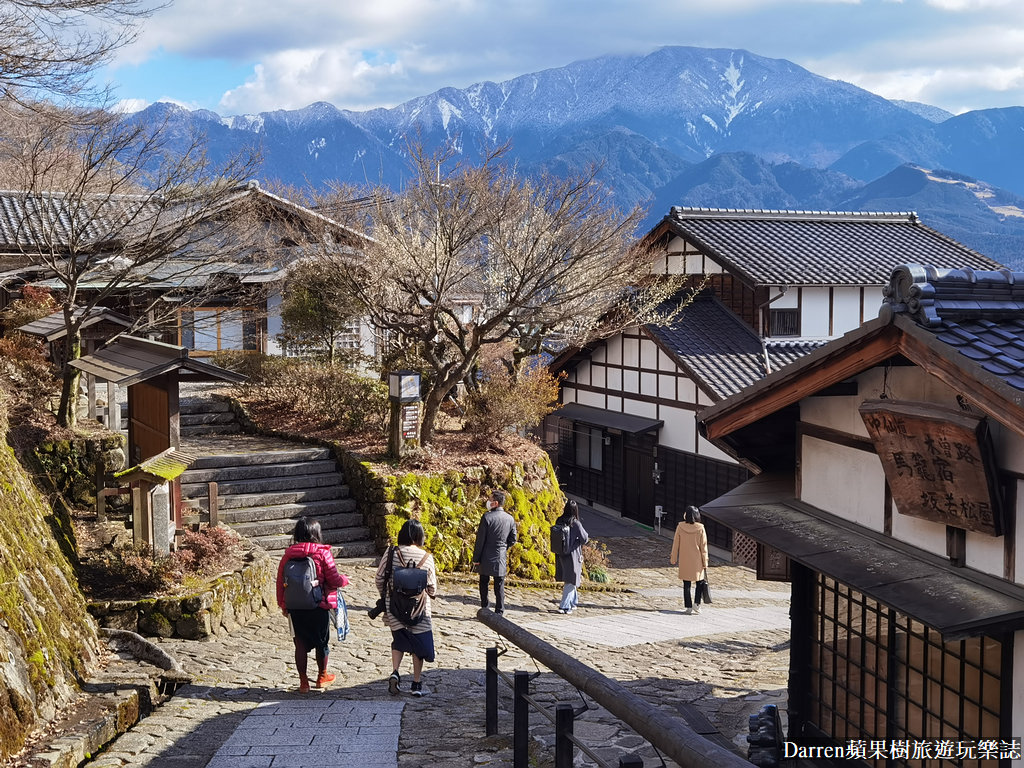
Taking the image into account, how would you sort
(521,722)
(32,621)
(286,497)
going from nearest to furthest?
(521,722), (32,621), (286,497)

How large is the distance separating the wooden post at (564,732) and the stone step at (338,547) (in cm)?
1018

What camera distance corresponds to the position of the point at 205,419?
64.2 feet

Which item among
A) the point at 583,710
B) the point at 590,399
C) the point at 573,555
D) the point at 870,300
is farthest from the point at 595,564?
the point at 870,300

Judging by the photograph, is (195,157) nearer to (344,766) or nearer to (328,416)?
(328,416)

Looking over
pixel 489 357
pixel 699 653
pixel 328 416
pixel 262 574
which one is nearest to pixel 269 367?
pixel 328 416

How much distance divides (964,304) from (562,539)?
29.0 ft

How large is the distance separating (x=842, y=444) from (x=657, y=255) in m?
20.3

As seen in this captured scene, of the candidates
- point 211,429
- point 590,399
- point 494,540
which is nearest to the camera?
point 494,540

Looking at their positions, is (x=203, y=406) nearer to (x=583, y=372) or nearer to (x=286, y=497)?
(x=286, y=497)

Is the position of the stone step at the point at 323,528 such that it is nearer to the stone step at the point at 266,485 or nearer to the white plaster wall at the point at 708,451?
the stone step at the point at 266,485

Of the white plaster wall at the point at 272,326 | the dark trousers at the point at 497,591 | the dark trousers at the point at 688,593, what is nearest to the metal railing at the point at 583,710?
the dark trousers at the point at 497,591

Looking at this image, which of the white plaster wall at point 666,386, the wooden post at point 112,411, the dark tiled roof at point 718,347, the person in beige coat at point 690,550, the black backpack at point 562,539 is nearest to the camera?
the black backpack at point 562,539

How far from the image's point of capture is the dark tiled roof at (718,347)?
21.5 m

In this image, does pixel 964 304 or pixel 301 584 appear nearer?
pixel 964 304
